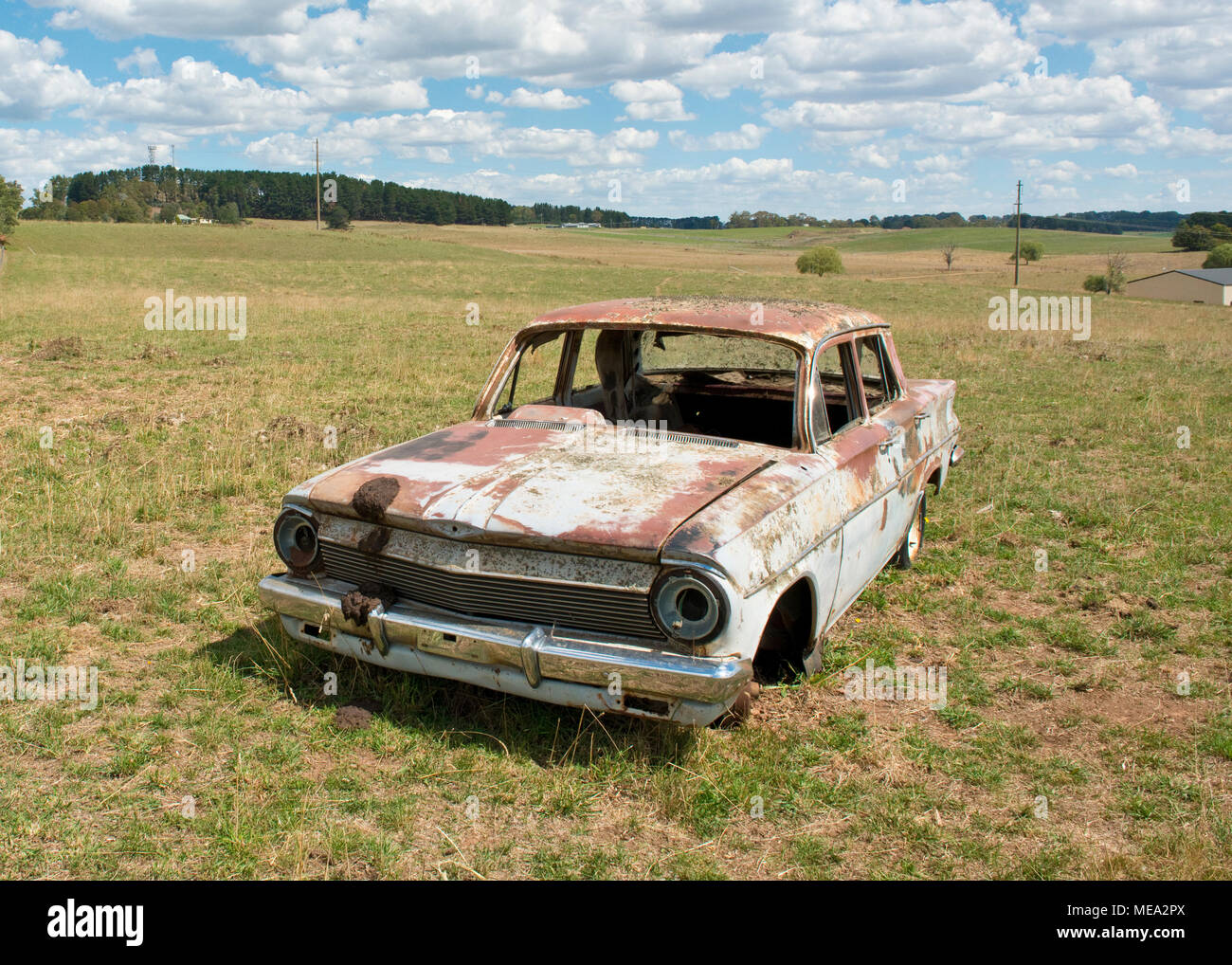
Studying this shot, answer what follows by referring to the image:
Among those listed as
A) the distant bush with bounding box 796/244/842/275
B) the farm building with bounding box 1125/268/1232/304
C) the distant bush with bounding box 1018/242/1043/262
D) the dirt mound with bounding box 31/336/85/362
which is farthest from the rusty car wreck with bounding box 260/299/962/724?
the distant bush with bounding box 1018/242/1043/262

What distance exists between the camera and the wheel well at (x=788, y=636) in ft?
12.6

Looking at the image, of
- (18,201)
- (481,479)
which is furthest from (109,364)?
(18,201)

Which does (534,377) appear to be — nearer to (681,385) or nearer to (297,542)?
(681,385)

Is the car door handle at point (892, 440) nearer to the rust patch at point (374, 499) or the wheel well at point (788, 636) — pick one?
the wheel well at point (788, 636)

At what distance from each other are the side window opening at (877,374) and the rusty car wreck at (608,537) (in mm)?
341

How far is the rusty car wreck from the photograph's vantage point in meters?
3.17

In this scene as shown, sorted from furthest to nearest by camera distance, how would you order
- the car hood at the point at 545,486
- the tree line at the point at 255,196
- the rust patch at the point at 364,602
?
1. the tree line at the point at 255,196
2. the rust patch at the point at 364,602
3. the car hood at the point at 545,486

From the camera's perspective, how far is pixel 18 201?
5397cm

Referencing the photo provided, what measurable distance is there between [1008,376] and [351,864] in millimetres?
12996

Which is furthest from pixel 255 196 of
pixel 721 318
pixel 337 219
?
pixel 721 318

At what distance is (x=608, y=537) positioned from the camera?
3.20 m

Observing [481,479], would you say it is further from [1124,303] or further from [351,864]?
[1124,303]

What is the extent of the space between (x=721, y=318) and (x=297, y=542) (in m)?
2.17

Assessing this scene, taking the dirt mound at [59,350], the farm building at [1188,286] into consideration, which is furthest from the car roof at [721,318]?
the farm building at [1188,286]
